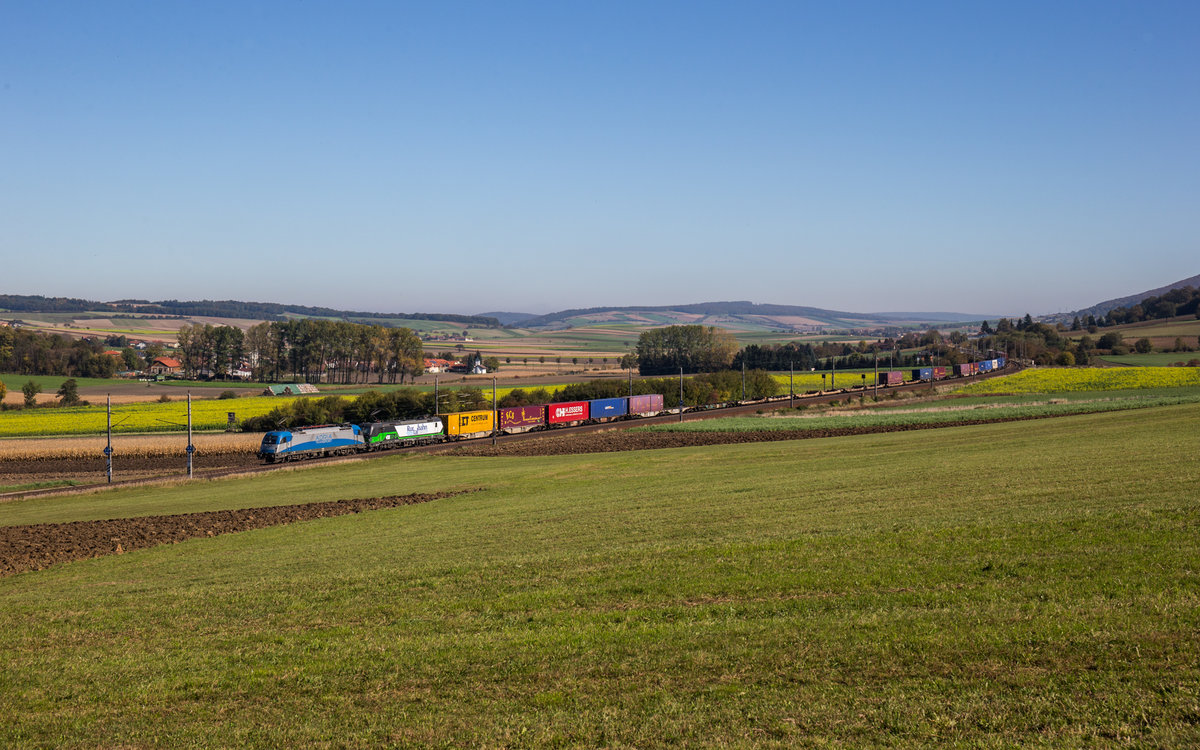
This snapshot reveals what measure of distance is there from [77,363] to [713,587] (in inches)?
6729

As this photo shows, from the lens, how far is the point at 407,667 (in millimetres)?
12320

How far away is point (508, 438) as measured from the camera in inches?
3159

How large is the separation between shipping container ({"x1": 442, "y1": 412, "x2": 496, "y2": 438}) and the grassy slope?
55.6m

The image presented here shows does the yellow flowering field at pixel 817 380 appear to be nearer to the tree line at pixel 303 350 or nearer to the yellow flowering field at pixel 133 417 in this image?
the tree line at pixel 303 350


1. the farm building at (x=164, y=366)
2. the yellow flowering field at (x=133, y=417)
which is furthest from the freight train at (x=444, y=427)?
the farm building at (x=164, y=366)

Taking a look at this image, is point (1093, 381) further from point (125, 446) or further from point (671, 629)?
point (671, 629)

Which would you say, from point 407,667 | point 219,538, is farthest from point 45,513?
point 407,667

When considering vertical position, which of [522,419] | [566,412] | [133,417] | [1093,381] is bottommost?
[133,417]

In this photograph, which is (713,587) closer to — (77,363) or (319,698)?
(319,698)

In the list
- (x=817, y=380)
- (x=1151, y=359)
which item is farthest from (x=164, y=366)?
(x=1151, y=359)

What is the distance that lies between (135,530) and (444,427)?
165 ft

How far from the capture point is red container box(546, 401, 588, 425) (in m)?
91.9

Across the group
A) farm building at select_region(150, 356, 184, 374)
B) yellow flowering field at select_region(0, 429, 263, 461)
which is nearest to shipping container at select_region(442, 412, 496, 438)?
yellow flowering field at select_region(0, 429, 263, 461)

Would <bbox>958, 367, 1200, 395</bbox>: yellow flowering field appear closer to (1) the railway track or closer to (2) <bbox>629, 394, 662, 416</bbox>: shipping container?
(1) the railway track
